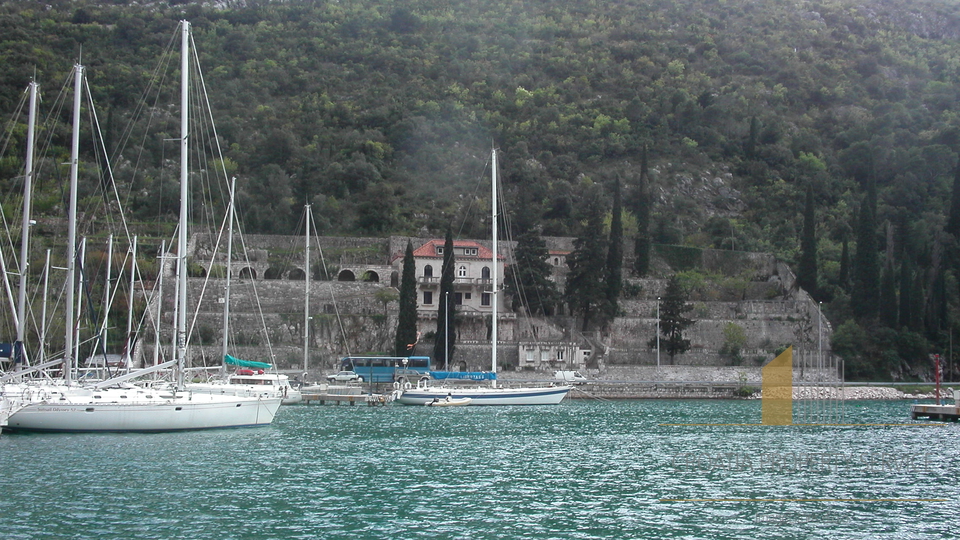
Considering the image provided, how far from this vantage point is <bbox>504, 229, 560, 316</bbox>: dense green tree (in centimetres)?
6431

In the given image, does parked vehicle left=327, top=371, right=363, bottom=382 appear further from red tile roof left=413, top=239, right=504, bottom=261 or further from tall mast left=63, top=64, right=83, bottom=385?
tall mast left=63, top=64, right=83, bottom=385

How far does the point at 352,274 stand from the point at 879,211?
46.6 m

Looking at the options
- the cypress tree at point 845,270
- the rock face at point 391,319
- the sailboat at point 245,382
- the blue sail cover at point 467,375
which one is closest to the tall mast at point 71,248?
the sailboat at point 245,382

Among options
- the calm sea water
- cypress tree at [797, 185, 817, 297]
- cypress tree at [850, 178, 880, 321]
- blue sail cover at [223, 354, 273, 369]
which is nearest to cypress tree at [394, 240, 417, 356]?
blue sail cover at [223, 354, 273, 369]

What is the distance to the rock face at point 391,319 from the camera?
58.8m

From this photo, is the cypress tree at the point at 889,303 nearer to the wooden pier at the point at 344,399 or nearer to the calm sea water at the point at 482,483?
the calm sea water at the point at 482,483

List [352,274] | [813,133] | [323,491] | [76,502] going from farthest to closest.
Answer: [813,133] < [352,274] < [323,491] < [76,502]

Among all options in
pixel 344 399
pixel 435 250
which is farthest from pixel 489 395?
pixel 435 250

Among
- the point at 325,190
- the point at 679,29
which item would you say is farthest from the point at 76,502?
the point at 679,29

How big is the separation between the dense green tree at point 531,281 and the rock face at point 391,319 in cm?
111

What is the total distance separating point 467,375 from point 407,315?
808 cm

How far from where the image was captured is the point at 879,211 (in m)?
85.9

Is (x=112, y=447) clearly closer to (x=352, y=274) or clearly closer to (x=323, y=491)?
(x=323, y=491)

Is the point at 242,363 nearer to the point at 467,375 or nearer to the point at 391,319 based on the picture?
the point at 467,375
